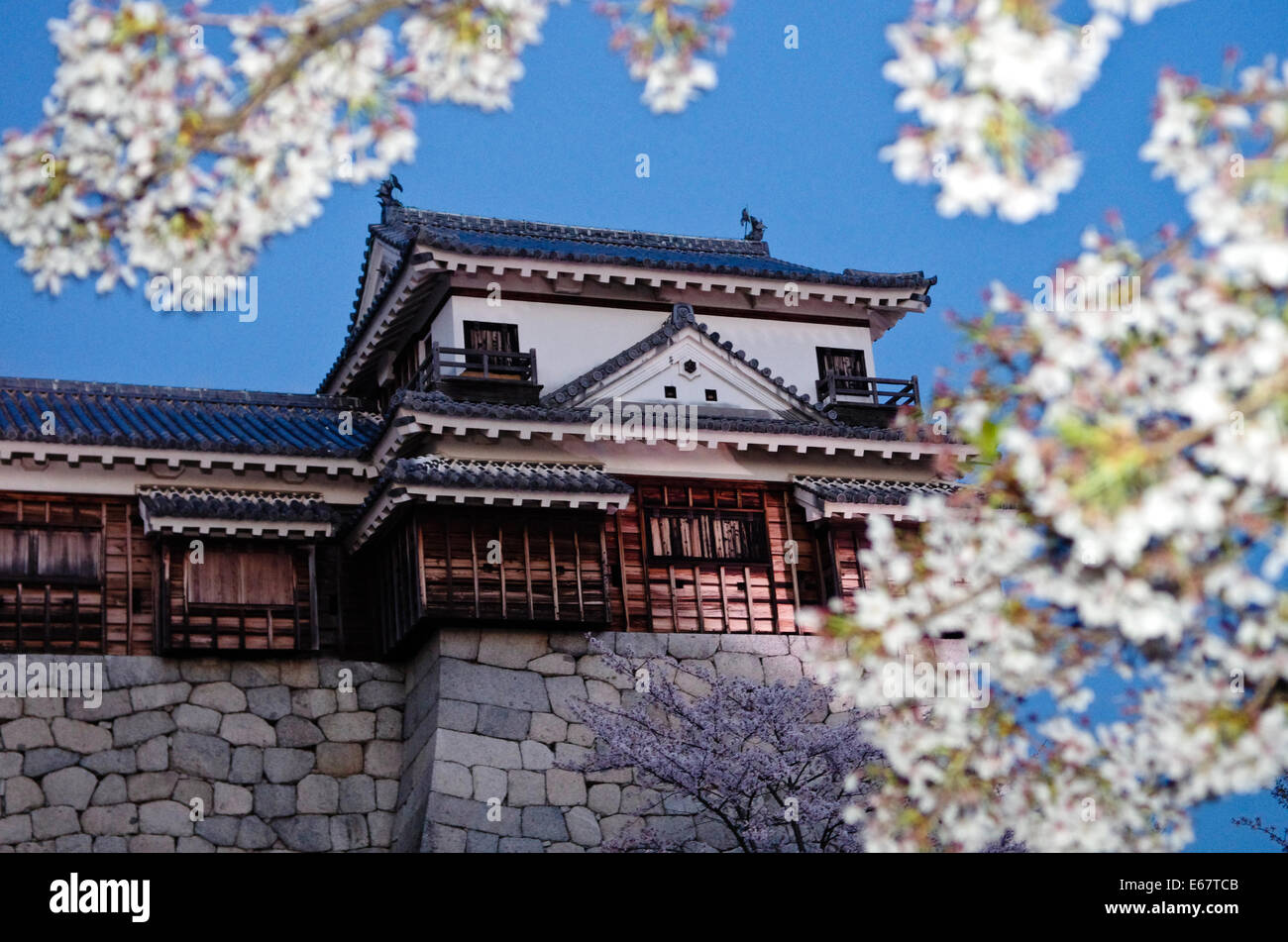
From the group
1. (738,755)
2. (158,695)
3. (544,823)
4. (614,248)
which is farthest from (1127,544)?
(614,248)

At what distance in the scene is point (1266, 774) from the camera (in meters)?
5.05

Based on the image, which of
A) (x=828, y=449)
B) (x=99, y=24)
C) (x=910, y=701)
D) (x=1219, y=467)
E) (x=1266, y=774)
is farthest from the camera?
(x=828, y=449)

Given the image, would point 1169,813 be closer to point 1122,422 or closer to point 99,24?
point 1122,422

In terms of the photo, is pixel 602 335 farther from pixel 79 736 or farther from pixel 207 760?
pixel 79 736

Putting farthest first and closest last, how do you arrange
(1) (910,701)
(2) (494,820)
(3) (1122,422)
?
(2) (494,820)
(1) (910,701)
(3) (1122,422)

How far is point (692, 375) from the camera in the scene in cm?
1664

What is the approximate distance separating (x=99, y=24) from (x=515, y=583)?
9693 millimetres

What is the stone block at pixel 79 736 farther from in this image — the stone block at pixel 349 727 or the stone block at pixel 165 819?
the stone block at pixel 349 727

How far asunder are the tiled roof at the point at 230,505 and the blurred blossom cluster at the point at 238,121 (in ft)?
29.4

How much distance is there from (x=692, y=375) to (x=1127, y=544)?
12491mm

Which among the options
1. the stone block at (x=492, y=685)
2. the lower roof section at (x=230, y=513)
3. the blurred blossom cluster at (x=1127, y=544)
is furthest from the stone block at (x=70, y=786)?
the blurred blossom cluster at (x=1127, y=544)

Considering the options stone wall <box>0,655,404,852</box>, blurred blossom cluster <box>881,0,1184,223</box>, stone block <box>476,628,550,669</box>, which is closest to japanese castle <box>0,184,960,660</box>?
stone block <box>476,628,550,669</box>

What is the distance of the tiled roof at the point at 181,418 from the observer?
15.1 metres
